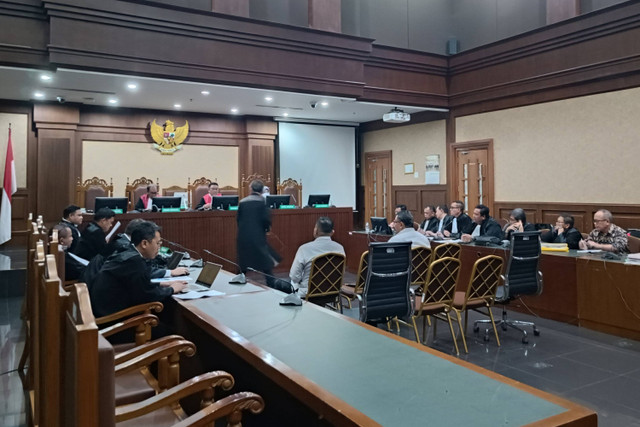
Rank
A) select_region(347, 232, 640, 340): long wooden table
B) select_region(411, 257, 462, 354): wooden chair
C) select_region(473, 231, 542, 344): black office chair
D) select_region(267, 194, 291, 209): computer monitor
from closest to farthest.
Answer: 1. select_region(411, 257, 462, 354): wooden chair
2. select_region(347, 232, 640, 340): long wooden table
3. select_region(473, 231, 542, 344): black office chair
4. select_region(267, 194, 291, 209): computer monitor

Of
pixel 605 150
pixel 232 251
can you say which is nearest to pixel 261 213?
pixel 232 251

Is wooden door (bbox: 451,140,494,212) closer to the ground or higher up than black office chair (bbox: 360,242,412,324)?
higher up

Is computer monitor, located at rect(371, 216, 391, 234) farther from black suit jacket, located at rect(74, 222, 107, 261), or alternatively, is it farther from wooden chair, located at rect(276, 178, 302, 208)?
black suit jacket, located at rect(74, 222, 107, 261)

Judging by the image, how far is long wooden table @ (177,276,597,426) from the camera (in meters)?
1.18

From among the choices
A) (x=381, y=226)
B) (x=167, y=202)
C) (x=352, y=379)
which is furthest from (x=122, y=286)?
(x=381, y=226)

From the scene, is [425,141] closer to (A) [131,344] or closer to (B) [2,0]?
(B) [2,0]

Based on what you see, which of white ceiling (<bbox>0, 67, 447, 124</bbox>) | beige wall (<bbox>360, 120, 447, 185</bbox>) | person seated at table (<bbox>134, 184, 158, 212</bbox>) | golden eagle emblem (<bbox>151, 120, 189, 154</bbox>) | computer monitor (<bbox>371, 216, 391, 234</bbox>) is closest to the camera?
white ceiling (<bbox>0, 67, 447, 124</bbox>)

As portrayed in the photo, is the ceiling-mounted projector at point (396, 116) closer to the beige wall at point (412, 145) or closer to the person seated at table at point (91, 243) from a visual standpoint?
the beige wall at point (412, 145)

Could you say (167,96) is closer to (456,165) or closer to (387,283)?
(456,165)

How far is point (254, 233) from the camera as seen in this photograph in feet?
16.5

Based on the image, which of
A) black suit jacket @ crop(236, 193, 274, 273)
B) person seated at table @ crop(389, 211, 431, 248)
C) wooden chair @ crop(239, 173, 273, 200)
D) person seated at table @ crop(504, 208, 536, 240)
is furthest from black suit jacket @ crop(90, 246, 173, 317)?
wooden chair @ crop(239, 173, 273, 200)

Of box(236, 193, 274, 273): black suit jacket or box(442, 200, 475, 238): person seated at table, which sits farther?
box(442, 200, 475, 238): person seated at table

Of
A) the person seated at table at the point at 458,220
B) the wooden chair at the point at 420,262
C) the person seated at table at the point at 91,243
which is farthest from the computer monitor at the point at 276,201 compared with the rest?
the wooden chair at the point at 420,262

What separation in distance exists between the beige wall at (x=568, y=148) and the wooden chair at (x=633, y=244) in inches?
66.5
